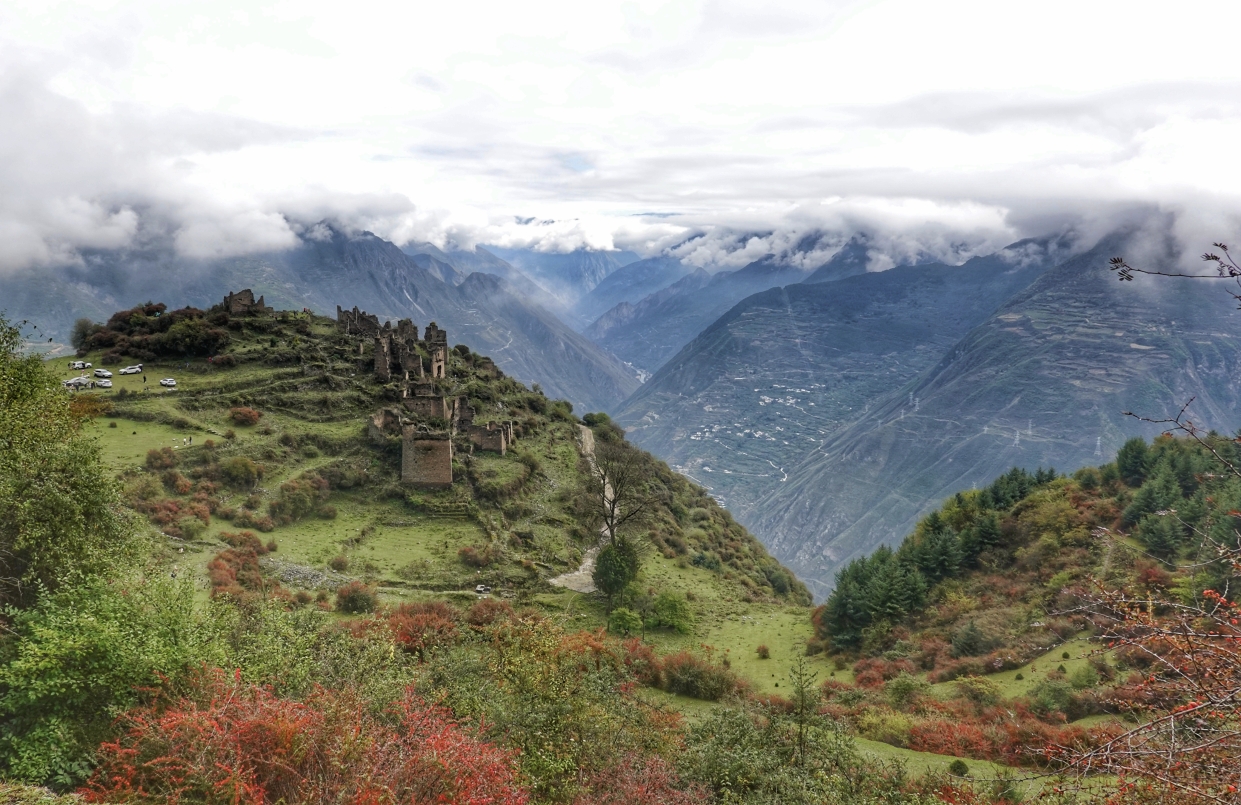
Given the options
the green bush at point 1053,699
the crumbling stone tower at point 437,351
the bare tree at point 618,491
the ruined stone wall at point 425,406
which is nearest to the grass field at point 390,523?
the green bush at point 1053,699

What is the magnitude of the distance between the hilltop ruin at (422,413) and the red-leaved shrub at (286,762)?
3450 centimetres

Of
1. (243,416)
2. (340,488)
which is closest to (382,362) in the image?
(243,416)

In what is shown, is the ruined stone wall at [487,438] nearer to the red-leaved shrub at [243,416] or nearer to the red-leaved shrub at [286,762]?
the red-leaved shrub at [243,416]

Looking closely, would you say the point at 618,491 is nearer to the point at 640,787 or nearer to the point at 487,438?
the point at 487,438

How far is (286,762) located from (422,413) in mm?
45603

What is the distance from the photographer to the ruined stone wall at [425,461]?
47062 millimetres

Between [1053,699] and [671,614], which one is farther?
[671,614]

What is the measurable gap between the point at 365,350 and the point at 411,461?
887 inches

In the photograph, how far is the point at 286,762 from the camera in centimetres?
1134

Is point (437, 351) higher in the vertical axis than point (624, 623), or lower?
higher

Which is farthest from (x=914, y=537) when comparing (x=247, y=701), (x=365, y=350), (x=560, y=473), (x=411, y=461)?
(x=365, y=350)

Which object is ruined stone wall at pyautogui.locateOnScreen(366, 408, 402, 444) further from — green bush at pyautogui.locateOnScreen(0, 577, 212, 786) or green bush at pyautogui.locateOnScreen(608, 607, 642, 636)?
green bush at pyautogui.locateOnScreen(0, 577, 212, 786)

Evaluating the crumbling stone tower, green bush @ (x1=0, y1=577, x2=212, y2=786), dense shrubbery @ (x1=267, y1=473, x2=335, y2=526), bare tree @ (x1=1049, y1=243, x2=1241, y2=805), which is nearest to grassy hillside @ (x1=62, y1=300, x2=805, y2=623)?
dense shrubbery @ (x1=267, y1=473, x2=335, y2=526)

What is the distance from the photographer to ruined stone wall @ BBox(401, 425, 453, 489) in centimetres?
4706
